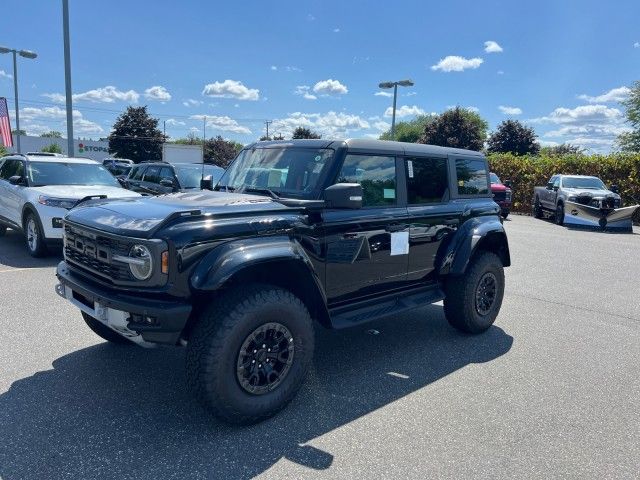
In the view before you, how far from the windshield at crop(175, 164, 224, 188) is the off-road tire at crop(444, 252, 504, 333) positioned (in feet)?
22.7

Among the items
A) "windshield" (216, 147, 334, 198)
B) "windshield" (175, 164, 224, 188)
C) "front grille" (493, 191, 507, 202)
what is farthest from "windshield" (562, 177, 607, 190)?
"windshield" (216, 147, 334, 198)

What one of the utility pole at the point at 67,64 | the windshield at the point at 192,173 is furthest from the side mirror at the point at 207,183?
the utility pole at the point at 67,64

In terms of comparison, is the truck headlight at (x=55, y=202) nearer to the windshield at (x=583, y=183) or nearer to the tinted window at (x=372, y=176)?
the tinted window at (x=372, y=176)

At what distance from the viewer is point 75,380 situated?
12.2 feet

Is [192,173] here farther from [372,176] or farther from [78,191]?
[372,176]

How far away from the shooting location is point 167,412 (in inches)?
130

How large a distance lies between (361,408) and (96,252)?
6.99ft

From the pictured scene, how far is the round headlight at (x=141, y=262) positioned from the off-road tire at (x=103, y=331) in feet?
4.35

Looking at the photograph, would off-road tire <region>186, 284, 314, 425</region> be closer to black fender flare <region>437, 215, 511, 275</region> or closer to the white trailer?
black fender flare <region>437, 215, 511, 275</region>

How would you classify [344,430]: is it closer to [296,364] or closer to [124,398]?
[296,364]

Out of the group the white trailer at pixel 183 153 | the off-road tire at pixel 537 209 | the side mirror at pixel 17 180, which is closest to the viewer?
the side mirror at pixel 17 180

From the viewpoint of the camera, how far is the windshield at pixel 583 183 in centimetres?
1674

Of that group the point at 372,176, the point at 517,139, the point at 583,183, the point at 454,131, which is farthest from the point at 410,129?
the point at 372,176

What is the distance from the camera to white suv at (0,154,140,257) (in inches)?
305
